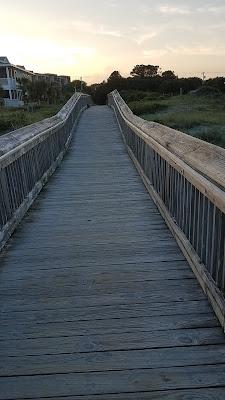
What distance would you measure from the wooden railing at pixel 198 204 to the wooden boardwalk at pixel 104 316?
171mm

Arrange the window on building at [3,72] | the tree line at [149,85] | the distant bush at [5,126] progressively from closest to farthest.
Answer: the distant bush at [5,126]
the tree line at [149,85]
the window on building at [3,72]

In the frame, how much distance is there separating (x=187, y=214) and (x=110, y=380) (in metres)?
2.01

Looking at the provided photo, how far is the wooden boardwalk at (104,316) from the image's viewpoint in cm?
248

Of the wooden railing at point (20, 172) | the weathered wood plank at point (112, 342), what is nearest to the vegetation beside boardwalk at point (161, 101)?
the wooden railing at point (20, 172)

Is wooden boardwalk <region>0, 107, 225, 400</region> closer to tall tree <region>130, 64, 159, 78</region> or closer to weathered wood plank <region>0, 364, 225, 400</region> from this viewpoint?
weathered wood plank <region>0, 364, 225, 400</region>

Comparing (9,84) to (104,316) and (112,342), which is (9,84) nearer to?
(104,316)

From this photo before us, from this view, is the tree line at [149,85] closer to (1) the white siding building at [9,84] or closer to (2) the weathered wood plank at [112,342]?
(1) the white siding building at [9,84]

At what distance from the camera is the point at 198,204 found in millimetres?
3658

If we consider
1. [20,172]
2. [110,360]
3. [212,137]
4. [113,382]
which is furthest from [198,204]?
[212,137]

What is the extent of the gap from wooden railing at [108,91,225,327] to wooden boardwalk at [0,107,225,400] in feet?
0.56

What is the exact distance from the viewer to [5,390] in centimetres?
245

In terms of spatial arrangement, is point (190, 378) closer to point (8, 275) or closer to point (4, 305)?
point (4, 305)

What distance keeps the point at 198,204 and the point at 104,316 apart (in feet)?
4.02

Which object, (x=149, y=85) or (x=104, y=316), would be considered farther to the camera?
(x=149, y=85)
